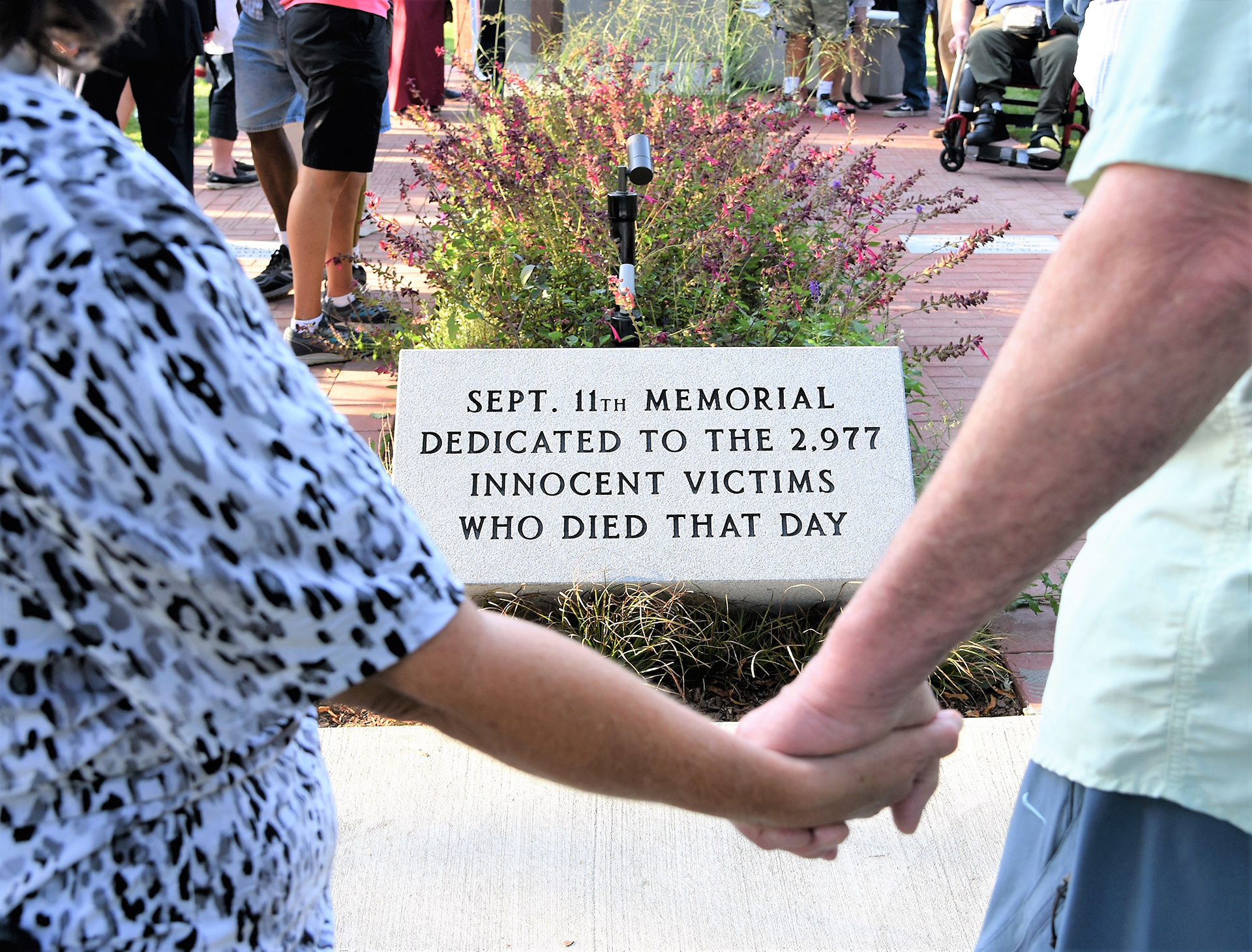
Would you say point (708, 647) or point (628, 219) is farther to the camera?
point (628, 219)

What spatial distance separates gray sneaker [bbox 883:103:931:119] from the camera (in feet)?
37.9

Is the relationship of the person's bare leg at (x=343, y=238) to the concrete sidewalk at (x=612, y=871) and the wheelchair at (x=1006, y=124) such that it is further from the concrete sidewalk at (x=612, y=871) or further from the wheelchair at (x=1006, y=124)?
the wheelchair at (x=1006, y=124)

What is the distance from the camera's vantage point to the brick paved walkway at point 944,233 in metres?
4.36

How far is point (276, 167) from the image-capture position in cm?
533

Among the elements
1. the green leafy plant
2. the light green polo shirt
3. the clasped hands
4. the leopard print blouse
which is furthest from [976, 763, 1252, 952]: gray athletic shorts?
the green leafy plant

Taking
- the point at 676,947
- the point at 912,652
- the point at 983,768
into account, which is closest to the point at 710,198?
the point at 983,768

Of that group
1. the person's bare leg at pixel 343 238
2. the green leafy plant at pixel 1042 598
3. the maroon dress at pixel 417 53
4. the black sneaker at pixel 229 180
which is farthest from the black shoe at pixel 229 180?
the green leafy plant at pixel 1042 598

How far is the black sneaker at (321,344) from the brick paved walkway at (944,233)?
0.07 meters

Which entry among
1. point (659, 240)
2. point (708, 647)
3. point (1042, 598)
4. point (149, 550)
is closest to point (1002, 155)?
point (659, 240)

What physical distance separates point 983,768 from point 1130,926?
1500 mm

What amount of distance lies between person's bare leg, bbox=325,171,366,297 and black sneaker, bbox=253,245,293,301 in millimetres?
500

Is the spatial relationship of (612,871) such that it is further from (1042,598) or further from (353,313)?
(353,313)

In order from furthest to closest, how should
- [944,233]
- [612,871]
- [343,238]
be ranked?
1. [944,233]
2. [343,238]
3. [612,871]

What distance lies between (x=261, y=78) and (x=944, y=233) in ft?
13.8
